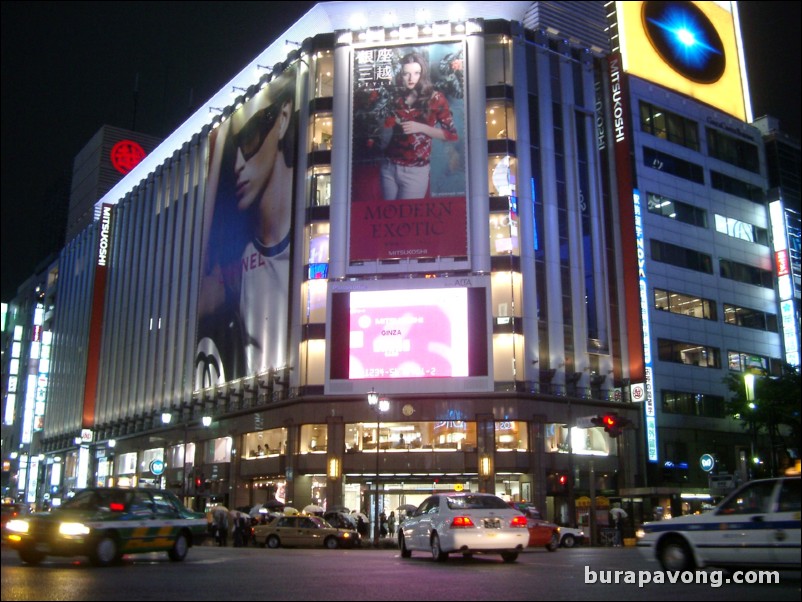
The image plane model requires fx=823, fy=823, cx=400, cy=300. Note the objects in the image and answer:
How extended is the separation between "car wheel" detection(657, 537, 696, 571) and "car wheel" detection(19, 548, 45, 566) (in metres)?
11.1

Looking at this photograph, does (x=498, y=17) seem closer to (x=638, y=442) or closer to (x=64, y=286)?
(x=638, y=442)

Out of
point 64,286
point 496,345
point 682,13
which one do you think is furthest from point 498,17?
point 64,286

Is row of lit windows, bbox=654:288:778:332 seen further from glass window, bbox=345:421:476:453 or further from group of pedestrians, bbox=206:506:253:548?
group of pedestrians, bbox=206:506:253:548

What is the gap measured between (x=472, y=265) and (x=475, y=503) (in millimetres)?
33359

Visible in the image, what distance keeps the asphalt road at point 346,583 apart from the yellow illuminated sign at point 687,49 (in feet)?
177

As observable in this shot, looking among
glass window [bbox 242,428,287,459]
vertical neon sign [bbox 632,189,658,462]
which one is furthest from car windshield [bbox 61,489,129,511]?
vertical neon sign [bbox 632,189,658,462]

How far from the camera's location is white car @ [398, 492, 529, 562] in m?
16.9

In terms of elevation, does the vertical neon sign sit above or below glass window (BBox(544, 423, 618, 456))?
above

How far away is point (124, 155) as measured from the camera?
340 feet

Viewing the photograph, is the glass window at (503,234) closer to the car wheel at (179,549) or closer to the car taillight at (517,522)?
the car taillight at (517,522)

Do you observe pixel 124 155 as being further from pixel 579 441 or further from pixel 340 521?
pixel 340 521

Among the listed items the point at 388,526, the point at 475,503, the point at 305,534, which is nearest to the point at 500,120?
the point at 388,526

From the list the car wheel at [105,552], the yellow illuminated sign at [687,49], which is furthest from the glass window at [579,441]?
the car wheel at [105,552]

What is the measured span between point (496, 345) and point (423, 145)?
13.7 meters
